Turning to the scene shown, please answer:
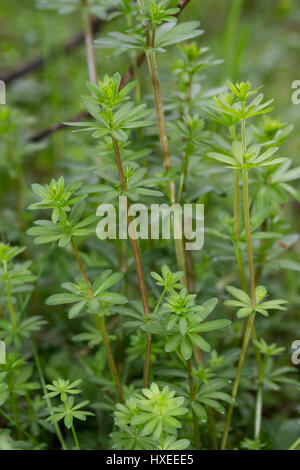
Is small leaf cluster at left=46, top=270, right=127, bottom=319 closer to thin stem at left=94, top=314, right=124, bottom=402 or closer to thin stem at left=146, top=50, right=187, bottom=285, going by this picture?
thin stem at left=94, top=314, right=124, bottom=402

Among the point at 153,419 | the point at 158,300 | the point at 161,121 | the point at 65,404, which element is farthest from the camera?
the point at 158,300

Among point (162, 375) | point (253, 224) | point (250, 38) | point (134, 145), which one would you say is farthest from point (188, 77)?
point (250, 38)

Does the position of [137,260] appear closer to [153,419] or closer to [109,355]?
[109,355]

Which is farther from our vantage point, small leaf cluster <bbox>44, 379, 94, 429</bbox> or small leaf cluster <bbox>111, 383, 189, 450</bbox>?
small leaf cluster <bbox>44, 379, 94, 429</bbox>

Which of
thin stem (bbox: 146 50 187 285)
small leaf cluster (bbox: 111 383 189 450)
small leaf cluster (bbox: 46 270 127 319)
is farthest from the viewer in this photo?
thin stem (bbox: 146 50 187 285)

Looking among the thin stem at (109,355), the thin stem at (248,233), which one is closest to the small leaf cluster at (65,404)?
the thin stem at (109,355)

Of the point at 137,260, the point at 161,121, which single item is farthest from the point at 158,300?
the point at 161,121

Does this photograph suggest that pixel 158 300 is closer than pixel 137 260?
No

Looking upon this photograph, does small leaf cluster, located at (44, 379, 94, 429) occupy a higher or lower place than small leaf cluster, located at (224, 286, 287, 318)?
lower

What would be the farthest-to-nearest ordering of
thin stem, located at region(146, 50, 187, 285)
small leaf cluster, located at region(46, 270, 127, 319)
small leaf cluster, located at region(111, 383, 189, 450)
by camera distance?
thin stem, located at region(146, 50, 187, 285) → small leaf cluster, located at region(46, 270, 127, 319) → small leaf cluster, located at region(111, 383, 189, 450)

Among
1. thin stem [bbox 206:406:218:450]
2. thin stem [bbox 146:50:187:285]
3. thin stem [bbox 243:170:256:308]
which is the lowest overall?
thin stem [bbox 206:406:218:450]

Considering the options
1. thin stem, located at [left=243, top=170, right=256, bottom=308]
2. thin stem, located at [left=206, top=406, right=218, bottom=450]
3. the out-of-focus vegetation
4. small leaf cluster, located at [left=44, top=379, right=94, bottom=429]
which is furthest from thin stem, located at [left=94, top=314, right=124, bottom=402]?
thin stem, located at [left=243, top=170, right=256, bottom=308]

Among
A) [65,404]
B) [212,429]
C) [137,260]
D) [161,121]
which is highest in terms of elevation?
[161,121]

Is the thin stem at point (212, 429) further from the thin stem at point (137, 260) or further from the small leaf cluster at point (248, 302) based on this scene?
the small leaf cluster at point (248, 302)
